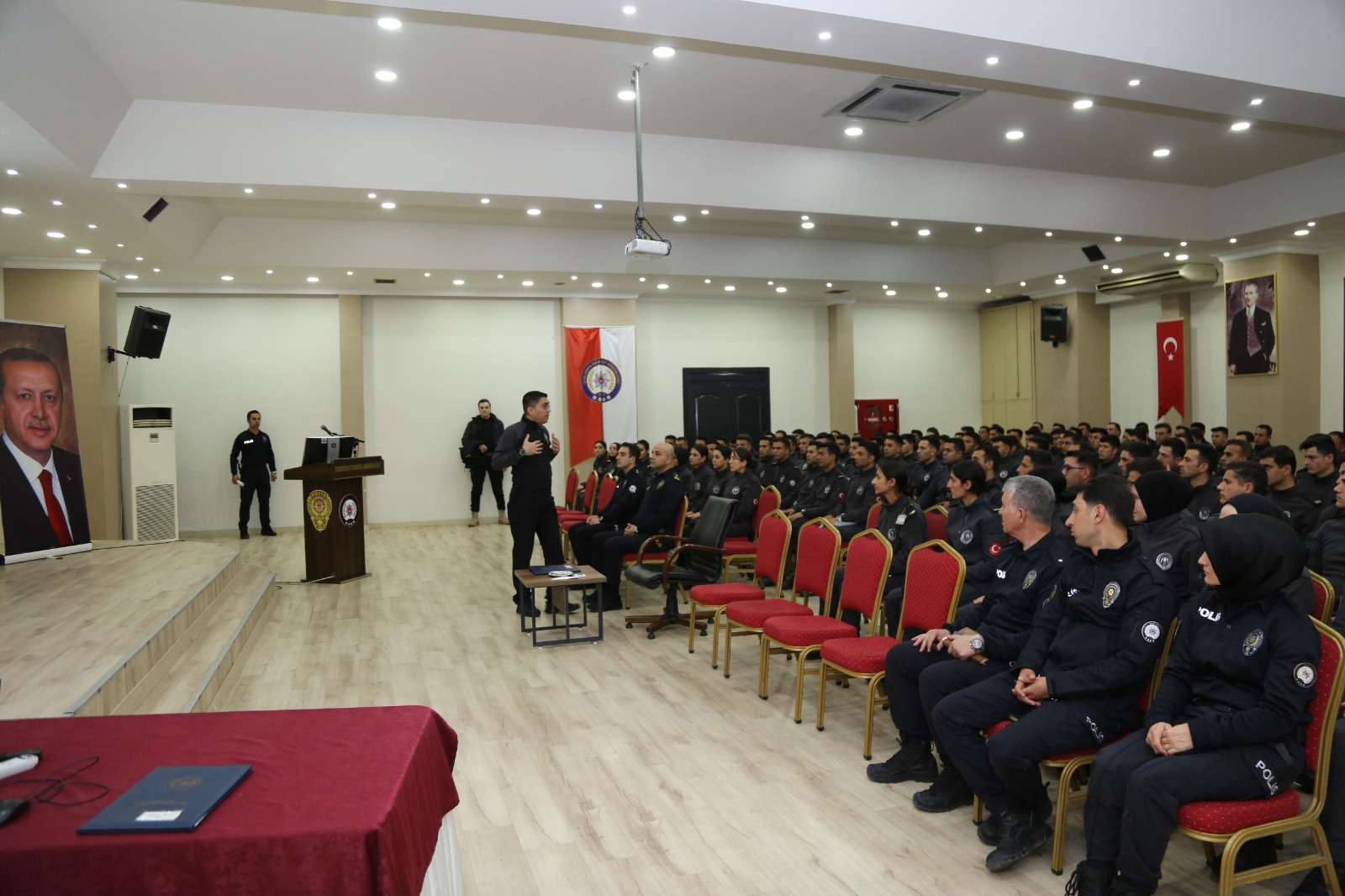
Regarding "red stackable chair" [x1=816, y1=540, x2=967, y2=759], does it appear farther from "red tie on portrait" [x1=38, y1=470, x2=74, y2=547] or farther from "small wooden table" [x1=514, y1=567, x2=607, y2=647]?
"red tie on portrait" [x1=38, y1=470, x2=74, y2=547]

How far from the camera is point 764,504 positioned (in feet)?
22.4

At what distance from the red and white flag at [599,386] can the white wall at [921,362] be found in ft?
14.5

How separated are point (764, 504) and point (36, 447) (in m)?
5.82

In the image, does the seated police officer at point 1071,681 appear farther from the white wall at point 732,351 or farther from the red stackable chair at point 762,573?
the white wall at point 732,351

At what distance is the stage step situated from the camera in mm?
4262

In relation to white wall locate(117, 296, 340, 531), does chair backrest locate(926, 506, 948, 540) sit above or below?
below

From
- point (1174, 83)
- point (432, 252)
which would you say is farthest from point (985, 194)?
point (432, 252)

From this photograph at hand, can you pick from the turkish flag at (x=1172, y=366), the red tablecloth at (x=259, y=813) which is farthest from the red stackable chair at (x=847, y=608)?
the turkish flag at (x=1172, y=366)

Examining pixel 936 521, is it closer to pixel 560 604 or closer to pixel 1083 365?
pixel 560 604

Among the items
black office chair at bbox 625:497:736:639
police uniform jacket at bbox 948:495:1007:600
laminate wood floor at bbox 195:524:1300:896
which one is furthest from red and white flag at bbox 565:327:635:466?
police uniform jacket at bbox 948:495:1007:600

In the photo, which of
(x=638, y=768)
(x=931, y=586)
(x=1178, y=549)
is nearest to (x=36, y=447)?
(x=638, y=768)

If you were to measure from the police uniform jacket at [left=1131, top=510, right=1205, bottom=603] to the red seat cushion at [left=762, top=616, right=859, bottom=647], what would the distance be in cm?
138

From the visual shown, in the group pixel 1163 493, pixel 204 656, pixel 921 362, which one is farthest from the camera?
pixel 921 362

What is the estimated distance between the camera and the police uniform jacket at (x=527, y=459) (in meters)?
6.32
